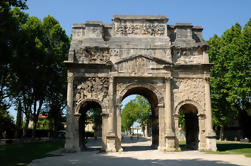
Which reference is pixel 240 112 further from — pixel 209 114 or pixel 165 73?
pixel 165 73

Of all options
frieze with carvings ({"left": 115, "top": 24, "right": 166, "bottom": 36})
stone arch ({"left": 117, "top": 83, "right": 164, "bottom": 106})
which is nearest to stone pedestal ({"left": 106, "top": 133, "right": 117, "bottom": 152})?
stone arch ({"left": 117, "top": 83, "right": 164, "bottom": 106})

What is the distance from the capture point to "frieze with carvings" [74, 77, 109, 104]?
16953 millimetres

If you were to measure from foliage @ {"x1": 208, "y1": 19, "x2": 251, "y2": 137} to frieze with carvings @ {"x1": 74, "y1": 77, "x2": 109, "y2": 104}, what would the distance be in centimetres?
1258

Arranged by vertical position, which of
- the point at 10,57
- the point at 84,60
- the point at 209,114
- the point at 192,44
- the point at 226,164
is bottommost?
the point at 226,164

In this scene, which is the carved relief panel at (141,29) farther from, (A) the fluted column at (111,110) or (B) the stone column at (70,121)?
(B) the stone column at (70,121)

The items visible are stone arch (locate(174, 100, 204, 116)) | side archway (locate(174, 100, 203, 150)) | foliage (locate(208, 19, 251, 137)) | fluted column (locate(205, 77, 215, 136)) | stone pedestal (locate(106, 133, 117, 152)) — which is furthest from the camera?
foliage (locate(208, 19, 251, 137))

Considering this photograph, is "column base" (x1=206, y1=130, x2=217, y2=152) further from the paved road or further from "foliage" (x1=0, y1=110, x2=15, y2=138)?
"foliage" (x1=0, y1=110, x2=15, y2=138)

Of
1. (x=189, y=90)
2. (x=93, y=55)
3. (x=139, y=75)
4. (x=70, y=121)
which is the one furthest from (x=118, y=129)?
(x=189, y=90)

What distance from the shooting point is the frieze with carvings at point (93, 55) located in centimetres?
1738

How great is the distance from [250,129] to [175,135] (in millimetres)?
17451

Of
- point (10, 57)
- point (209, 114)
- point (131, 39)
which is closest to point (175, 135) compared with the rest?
point (209, 114)

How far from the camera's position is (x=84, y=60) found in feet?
56.9

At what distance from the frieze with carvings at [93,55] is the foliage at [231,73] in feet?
41.4

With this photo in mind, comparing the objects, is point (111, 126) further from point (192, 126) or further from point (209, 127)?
point (209, 127)
